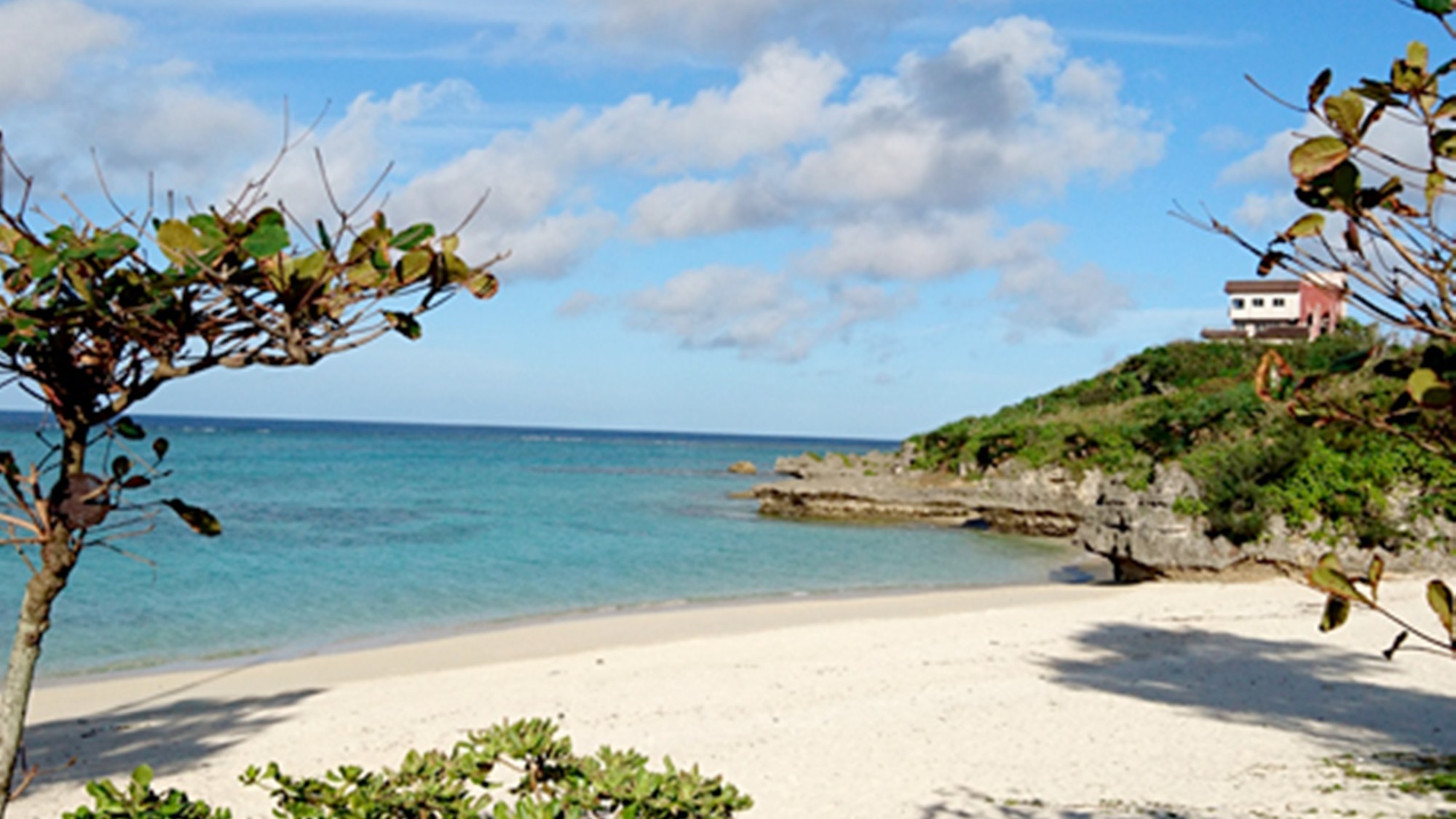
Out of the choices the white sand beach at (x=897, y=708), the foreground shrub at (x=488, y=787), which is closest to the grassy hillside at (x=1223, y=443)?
the white sand beach at (x=897, y=708)

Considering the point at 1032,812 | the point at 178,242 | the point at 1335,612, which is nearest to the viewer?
the point at 1335,612

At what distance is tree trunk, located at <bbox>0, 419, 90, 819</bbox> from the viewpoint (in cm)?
259

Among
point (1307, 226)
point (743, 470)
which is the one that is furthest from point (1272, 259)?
point (743, 470)

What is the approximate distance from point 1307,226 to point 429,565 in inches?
858

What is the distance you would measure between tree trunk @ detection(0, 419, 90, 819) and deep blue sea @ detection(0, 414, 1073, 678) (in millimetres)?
4195

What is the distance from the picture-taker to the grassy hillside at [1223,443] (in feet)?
52.6

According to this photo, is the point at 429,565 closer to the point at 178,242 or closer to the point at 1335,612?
the point at 178,242

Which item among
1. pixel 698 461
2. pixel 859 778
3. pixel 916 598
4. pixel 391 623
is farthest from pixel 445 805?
pixel 698 461

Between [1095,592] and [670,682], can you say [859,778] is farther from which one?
[1095,592]

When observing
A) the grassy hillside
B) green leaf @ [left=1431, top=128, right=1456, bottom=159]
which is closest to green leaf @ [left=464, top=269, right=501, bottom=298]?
green leaf @ [left=1431, top=128, right=1456, bottom=159]

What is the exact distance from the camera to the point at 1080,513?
29.9m

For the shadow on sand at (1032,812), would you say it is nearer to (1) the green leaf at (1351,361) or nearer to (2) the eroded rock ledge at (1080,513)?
(1) the green leaf at (1351,361)

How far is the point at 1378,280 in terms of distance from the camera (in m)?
2.21

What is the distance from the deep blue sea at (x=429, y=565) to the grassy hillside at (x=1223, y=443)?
525cm
